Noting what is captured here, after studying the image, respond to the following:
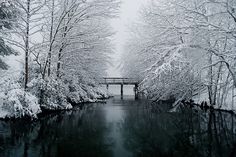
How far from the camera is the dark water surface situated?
802cm

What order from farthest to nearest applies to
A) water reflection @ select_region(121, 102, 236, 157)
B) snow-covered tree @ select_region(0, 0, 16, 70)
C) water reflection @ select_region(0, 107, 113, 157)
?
snow-covered tree @ select_region(0, 0, 16, 70) < water reflection @ select_region(121, 102, 236, 157) < water reflection @ select_region(0, 107, 113, 157)

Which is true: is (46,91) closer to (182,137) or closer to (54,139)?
(54,139)

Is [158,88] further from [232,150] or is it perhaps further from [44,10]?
[44,10]

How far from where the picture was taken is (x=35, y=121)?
13.4m

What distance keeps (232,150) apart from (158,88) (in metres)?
3.71

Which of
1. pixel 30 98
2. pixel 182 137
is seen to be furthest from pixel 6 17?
pixel 182 137

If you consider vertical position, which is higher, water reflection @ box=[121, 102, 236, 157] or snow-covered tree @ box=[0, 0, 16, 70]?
snow-covered tree @ box=[0, 0, 16, 70]

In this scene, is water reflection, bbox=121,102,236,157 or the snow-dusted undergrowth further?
the snow-dusted undergrowth

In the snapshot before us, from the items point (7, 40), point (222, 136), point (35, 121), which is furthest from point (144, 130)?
point (7, 40)

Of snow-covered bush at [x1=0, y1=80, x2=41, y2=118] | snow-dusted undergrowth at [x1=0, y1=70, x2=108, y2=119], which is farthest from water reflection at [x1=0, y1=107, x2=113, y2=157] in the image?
snow-dusted undergrowth at [x1=0, y1=70, x2=108, y2=119]

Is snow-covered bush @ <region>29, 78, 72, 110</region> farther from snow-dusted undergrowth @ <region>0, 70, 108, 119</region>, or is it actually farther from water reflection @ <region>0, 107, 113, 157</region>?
water reflection @ <region>0, 107, 113, 157</region>

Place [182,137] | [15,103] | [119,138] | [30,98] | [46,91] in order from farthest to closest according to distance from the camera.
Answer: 1. [46,91]
2. [30,98]
3. [15,103]
4. [182,137]
5. [119,138]

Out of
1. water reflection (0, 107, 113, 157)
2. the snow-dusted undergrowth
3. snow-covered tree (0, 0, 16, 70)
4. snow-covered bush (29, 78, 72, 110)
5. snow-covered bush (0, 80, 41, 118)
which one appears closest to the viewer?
water reflection (0, 107, 113, 157)

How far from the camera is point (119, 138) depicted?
1002 cm
